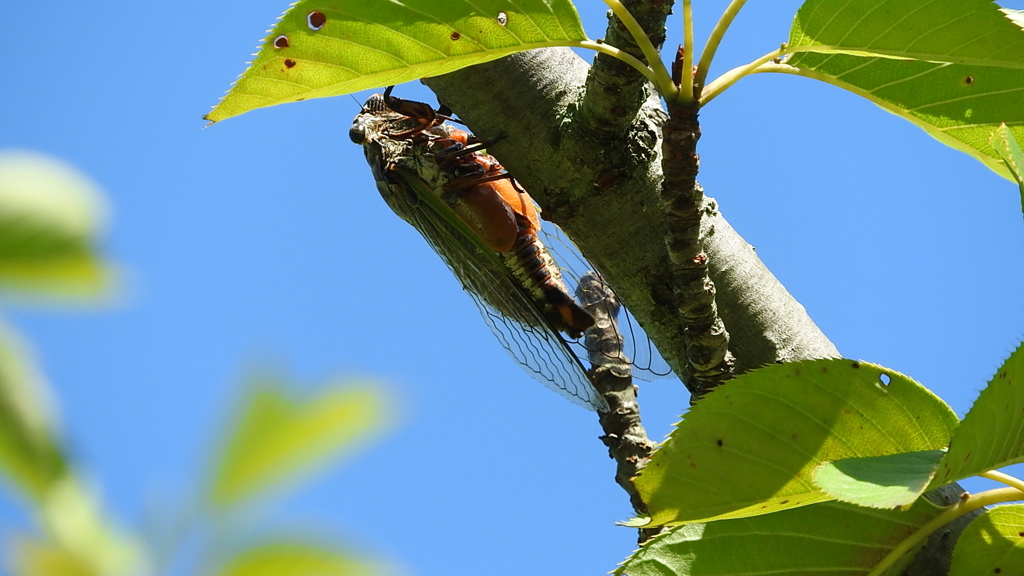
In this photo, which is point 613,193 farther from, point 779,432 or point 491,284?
point 491,284

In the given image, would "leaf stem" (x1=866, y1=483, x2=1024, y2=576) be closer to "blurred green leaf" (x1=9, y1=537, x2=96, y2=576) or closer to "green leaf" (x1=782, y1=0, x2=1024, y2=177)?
"green leaf" (x1=782, y1=0, x2=1024, y2=177)

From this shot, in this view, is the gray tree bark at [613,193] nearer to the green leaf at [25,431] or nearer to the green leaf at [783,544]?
the green leaf at [783,544]

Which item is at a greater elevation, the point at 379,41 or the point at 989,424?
the point at 379,41

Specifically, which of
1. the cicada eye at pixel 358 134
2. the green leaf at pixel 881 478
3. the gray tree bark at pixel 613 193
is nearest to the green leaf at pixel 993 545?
the green leaf at pixel 881 478

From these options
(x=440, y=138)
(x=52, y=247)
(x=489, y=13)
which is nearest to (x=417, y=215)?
(x=440, y=138)

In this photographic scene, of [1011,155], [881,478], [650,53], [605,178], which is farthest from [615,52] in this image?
[881,478]

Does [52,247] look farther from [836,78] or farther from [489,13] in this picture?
[836,78]

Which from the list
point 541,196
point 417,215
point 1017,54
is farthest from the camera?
point 417,215
